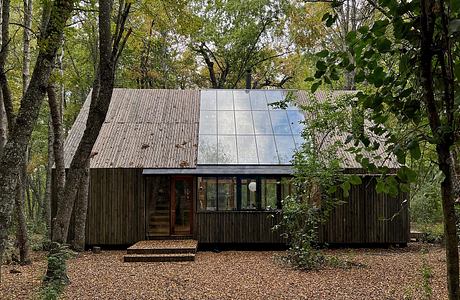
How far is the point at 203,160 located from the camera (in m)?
11.8

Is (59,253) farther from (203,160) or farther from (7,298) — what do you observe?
(203,160)

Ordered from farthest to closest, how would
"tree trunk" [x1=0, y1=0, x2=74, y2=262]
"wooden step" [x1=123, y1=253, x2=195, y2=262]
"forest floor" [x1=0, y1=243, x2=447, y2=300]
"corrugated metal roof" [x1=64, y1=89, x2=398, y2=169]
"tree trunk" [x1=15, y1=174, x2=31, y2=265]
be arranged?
"corrugated metal roof" [x1=64, y1=89, x2=398, y2=169] → "wooden step" [x1=123, y1=253, x2=195, y2=262] → "tree trunk" [x1=15, y1=174, x2=31, y2=265] → "forest floor" [x1=0, y1=243, x2=447, y2=300] → "tree trunk" [x1=0, y1=0, x2=74, y2=262]

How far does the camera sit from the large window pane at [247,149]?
469 inches

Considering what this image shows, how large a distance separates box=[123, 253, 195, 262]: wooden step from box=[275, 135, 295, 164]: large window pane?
146 inches

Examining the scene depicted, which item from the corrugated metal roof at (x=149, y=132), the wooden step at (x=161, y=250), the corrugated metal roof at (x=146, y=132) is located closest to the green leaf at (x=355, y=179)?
the wooden step at (x=161, y=250)

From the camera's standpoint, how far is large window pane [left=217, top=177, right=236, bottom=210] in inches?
462

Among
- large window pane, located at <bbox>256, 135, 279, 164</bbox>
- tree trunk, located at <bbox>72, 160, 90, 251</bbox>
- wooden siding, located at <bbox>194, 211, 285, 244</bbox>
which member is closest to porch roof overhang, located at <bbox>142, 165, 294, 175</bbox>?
large window pane, located at <bbox>256, 135, 279, 164</bbox>

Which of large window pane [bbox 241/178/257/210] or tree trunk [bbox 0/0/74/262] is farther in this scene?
large window pane [bbox 241/178/257/210]

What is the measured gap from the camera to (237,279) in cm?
770

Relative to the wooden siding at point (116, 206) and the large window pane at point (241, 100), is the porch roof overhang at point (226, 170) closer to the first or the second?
the wooden siding at point (116, 206)

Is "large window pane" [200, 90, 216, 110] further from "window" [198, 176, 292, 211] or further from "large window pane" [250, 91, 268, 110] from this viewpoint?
"window" [198, 176, 292, 211]

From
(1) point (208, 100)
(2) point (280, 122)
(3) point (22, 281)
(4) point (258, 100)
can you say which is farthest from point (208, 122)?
(3) point (22, 281)

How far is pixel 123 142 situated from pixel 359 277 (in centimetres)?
745

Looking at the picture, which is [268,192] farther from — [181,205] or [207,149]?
[181,205]
